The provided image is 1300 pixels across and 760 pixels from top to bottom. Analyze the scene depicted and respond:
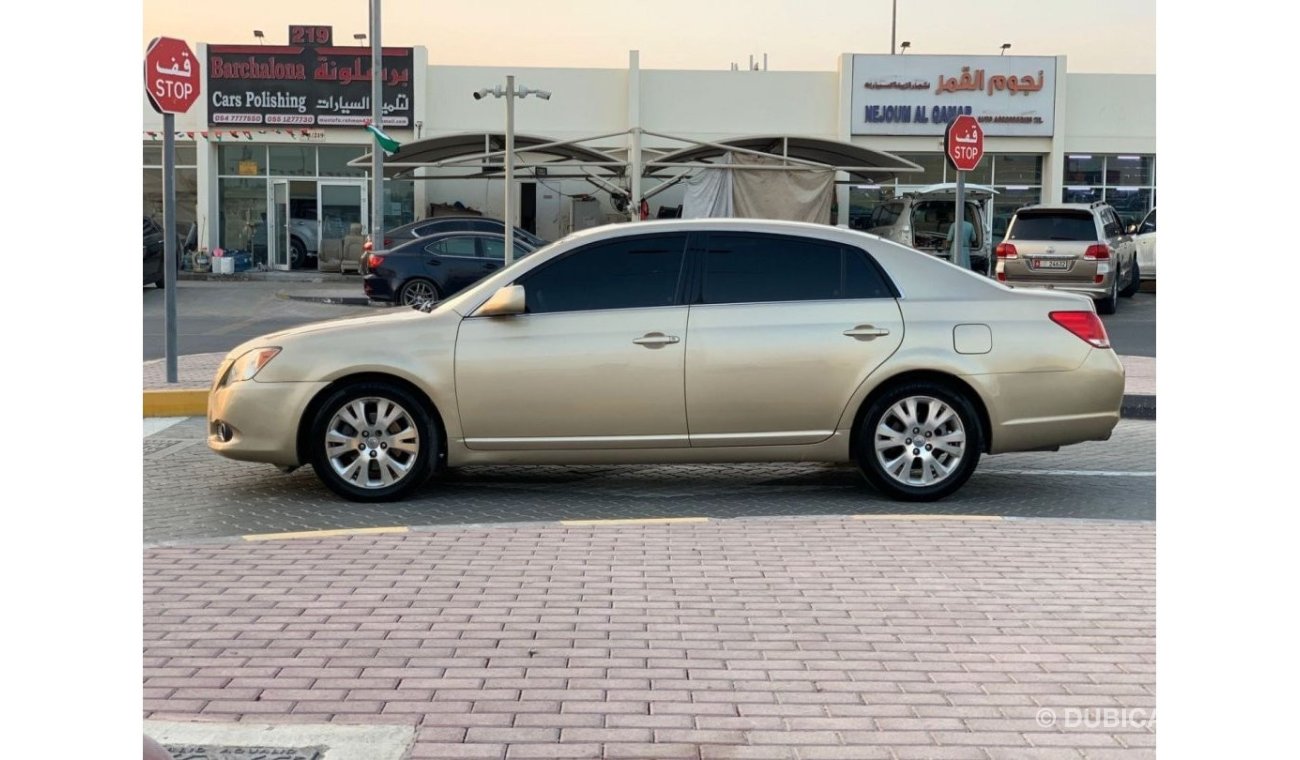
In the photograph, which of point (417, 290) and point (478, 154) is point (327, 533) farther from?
point (478, 154)

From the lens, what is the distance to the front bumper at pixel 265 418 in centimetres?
789

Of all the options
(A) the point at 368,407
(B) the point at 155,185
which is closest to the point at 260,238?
(B) the point at 155,185

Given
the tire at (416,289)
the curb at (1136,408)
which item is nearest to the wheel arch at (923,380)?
the curb at (1136,408)

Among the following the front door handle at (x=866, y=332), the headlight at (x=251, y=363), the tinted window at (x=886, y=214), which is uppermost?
the tinted window at (x=886, y=214)

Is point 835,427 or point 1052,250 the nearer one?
point 835,427

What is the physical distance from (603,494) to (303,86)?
28579 millimetres

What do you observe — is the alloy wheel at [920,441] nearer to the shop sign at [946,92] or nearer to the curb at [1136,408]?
the curb at [1136,408]

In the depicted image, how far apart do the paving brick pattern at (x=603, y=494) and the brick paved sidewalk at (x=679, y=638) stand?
83cm

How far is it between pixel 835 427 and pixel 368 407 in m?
2.60

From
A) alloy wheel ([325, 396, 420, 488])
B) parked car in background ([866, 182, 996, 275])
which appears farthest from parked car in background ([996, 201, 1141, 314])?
alloy wheel ([325, 396, 420, 488])

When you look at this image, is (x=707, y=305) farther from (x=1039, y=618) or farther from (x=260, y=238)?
(x=260, y=238)

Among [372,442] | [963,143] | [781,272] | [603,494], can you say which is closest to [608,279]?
[781,272]

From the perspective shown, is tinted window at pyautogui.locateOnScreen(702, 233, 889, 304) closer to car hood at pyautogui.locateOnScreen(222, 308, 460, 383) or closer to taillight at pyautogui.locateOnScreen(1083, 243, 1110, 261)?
car hood at pyautogui.locateOnScreen(222, 308, 460, 383)
